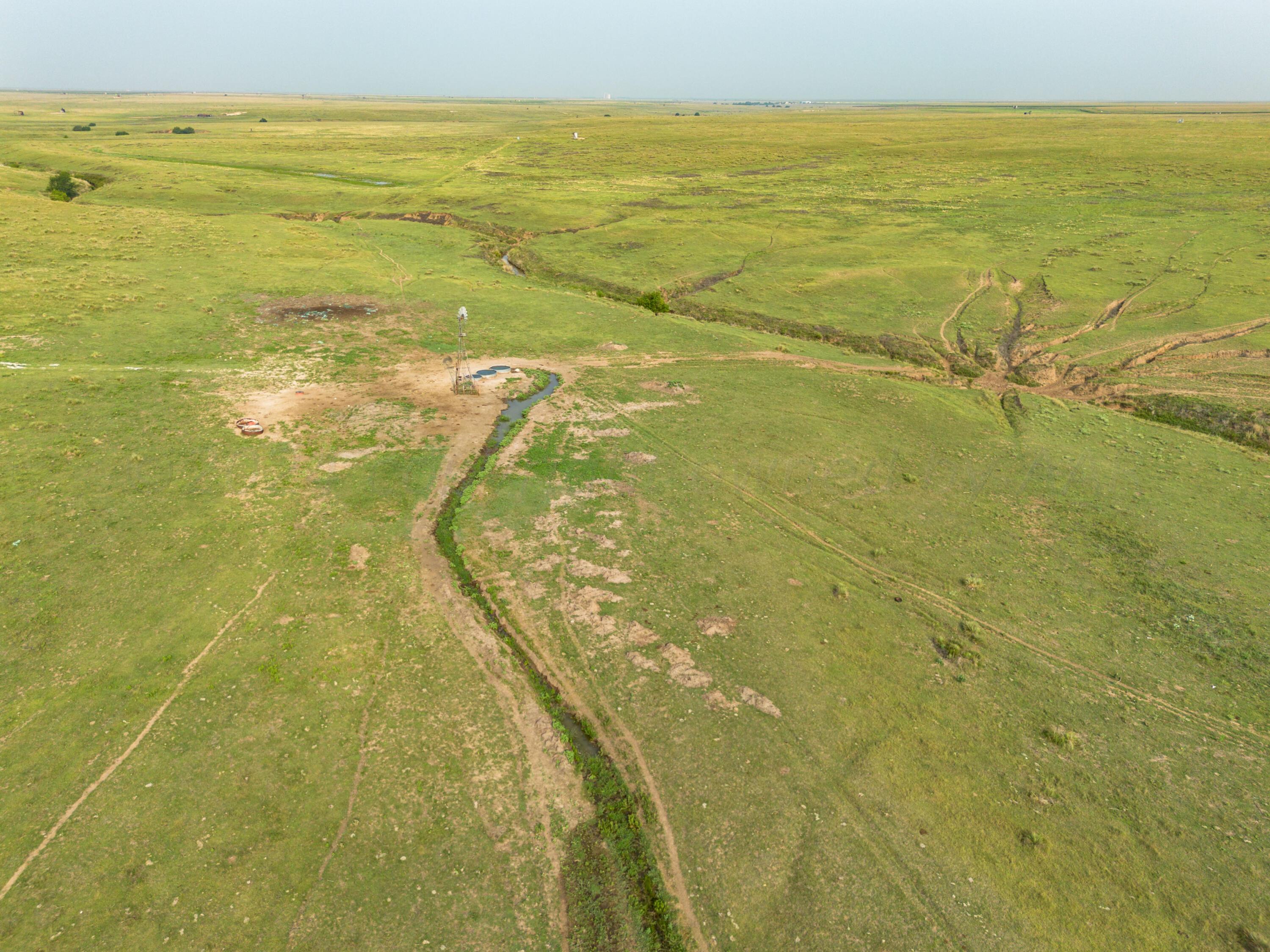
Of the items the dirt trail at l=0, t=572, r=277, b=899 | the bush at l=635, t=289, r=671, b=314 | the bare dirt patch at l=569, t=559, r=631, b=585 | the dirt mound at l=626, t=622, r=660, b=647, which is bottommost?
the dirt mound at l=626, t=622, r=660, b=647

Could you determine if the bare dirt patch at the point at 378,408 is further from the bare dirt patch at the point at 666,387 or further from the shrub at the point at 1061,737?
the shrub at the point at 1061,737

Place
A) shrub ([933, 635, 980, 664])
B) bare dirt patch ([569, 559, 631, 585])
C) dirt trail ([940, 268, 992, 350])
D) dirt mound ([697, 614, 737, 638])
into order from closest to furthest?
shrub ([933, 635, 980, 664]) → dirt mound ([697, 614, 737, 638]) → bare dirt patch ([569, 559, 631, 585]) → dirt trail ([940, 268, 992, 350])

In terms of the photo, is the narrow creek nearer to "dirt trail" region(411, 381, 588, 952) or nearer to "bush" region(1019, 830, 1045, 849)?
"dirt trail" region(411, 381, 588, 952)

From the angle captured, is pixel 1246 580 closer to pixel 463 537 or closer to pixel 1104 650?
pixel 1104 650

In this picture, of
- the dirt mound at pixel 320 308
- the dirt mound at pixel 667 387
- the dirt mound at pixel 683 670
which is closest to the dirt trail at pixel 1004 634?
the dirt mound at pixel 683 670

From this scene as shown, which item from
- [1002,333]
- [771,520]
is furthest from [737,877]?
[1002,333]

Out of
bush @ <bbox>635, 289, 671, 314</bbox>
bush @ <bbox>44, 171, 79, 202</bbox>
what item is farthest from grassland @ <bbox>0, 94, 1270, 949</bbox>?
bush @ <bbox>44, 171, 79, 202</bbox>
